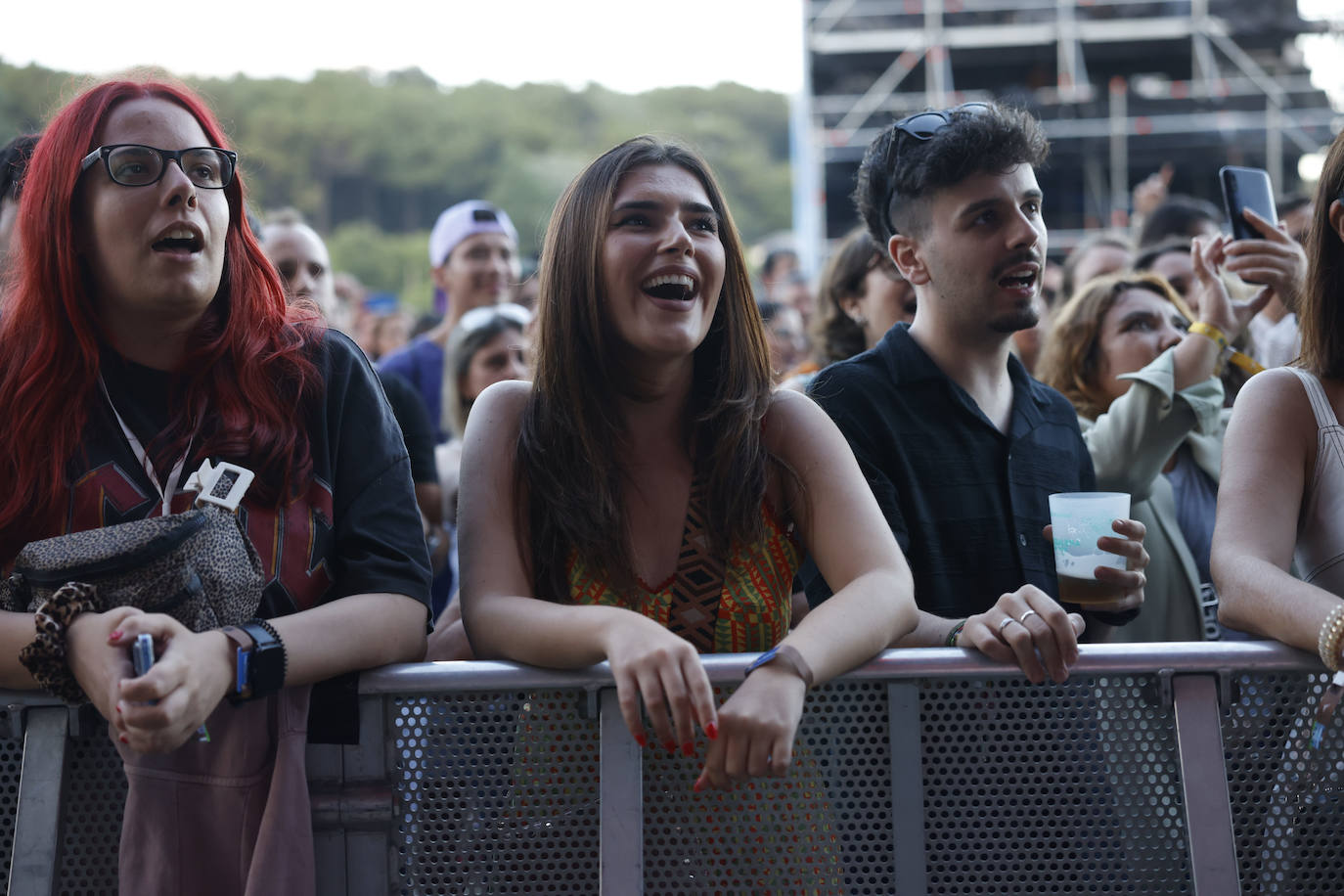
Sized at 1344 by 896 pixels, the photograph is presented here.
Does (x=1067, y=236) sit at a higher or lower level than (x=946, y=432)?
higher

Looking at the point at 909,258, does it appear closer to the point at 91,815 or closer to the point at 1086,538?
the point at 1086,538

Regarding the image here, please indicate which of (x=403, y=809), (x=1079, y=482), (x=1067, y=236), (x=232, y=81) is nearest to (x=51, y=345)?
(x=403, y=809)

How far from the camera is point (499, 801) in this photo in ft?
6.39

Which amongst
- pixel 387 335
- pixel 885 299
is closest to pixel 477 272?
pixel 885 299

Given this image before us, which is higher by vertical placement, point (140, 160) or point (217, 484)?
point (140, 160)

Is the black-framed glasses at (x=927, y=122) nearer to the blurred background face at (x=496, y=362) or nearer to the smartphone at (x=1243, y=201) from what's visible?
the smartphone at (x=1243, y=201)

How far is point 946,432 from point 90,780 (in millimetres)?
1902

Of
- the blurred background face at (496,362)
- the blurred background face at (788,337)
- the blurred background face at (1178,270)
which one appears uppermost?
the blurred background face at (788,337)

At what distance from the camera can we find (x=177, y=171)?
2217mm

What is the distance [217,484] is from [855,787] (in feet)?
3.83

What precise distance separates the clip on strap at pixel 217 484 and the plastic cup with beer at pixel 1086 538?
1.56 metres

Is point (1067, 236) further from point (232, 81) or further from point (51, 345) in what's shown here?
point (232, 81)

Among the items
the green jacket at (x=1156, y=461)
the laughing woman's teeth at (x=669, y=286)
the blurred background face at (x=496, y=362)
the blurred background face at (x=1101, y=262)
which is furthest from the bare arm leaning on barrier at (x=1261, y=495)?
the blurred background face at (x=1101, y=262)

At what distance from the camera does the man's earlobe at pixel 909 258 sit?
3084 millimetres
